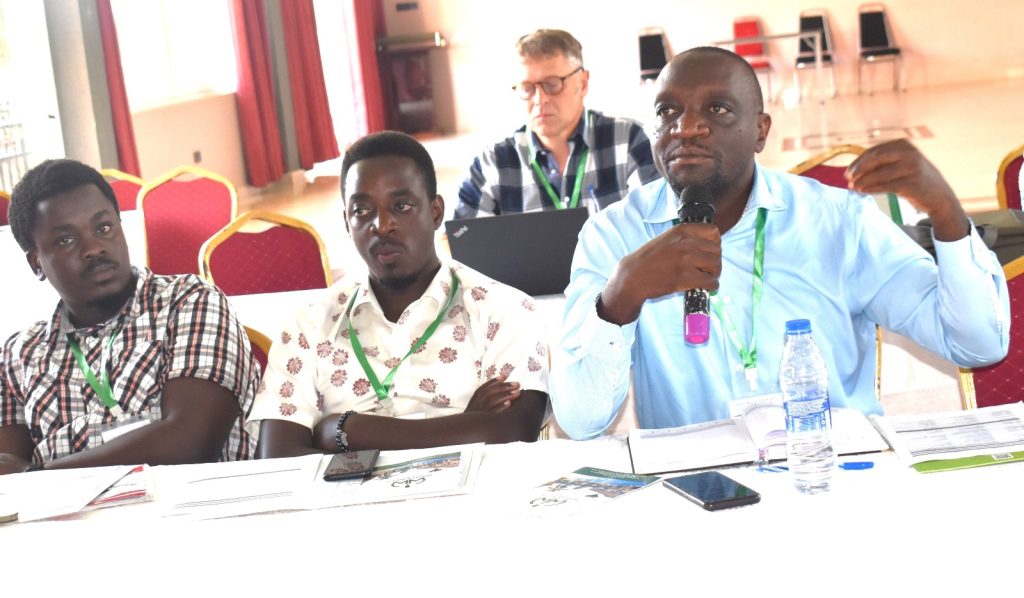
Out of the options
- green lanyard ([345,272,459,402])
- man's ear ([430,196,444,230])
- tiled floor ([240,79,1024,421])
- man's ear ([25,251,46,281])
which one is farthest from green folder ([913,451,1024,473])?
tiled floor ([240,79,1024,421])

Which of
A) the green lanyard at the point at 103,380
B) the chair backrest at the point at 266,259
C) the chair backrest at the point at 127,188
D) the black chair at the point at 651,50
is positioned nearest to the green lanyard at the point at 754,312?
the green lanyard at the point at 103,380

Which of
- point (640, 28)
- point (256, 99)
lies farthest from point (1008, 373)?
point (640, 28)

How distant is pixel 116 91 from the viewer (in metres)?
8.20

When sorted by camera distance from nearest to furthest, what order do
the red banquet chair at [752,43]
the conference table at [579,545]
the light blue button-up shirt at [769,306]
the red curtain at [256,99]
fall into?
the conference table at [579,545]
the light blue button-up shirt at [769,306]
the red curtain at [256,99]
the red banquet chair at [752,43]

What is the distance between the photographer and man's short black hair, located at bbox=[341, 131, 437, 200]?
8.10ft

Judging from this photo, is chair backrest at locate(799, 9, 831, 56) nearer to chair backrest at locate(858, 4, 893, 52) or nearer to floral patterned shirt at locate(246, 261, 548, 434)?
chair backrest at locate(858, 4, 893, 52)

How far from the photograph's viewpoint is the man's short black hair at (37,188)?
2.48m

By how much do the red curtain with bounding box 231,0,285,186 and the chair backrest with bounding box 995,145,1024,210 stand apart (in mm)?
8098

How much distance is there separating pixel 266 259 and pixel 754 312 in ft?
8.26

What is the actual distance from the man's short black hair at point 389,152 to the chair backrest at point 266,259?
1648 millimetres

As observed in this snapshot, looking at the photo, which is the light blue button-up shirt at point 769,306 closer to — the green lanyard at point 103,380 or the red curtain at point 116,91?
the green lanyard at point 103,380

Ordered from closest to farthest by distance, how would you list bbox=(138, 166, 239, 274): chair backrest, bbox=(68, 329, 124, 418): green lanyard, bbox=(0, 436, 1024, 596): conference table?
bbox=(0, 436, 1024, 596): conference table, bbox=(68, 329, 124, 418): green lanyard, bbox=(138, 166, 239, 274): chair backrest

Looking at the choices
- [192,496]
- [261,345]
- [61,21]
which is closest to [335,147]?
[61,21]

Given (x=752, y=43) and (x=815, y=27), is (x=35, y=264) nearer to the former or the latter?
(x=752, y=43)
